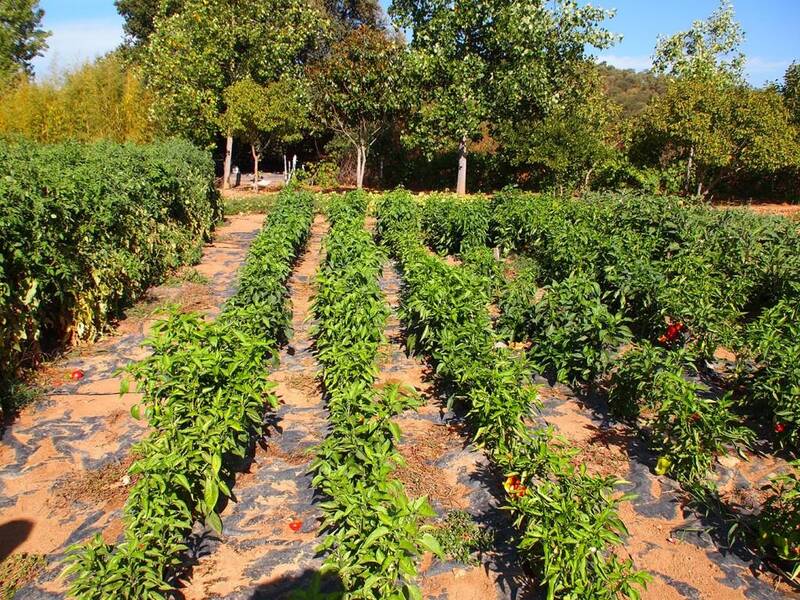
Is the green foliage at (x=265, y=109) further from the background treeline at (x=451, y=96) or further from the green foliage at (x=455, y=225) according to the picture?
the green foliage at (x=455, y=225)

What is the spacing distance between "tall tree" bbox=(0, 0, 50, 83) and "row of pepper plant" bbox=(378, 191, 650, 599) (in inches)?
539

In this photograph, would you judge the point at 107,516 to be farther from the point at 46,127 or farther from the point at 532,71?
the point at 532,71

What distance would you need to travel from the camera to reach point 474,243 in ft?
30.2

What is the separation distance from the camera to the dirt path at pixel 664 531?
3117mm

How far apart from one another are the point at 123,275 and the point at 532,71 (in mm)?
14470

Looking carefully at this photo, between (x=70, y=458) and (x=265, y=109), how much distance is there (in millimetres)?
15299

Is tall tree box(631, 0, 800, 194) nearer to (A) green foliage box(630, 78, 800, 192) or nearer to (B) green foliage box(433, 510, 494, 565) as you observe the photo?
(A) green foliage box(630, 78, 800, 192)

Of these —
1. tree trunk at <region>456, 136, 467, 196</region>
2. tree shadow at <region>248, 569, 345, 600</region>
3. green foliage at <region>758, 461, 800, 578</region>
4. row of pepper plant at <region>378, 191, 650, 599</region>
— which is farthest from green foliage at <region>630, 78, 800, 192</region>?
tree shadow at <region>248, 569, 345, 600</region>

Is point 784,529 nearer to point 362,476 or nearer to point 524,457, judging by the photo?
point 524,457

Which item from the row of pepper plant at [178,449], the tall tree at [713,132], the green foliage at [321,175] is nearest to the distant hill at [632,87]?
the tall tree at [713,132]

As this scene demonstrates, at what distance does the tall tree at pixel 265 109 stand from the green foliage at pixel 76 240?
29.4 feet

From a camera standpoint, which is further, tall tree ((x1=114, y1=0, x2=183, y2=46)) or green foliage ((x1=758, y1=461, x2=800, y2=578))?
tall tree ((x1=114, y1=0, x2=183, y2=46))

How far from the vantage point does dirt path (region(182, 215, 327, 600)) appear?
305cm

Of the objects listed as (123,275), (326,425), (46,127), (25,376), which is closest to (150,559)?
(326,425)
